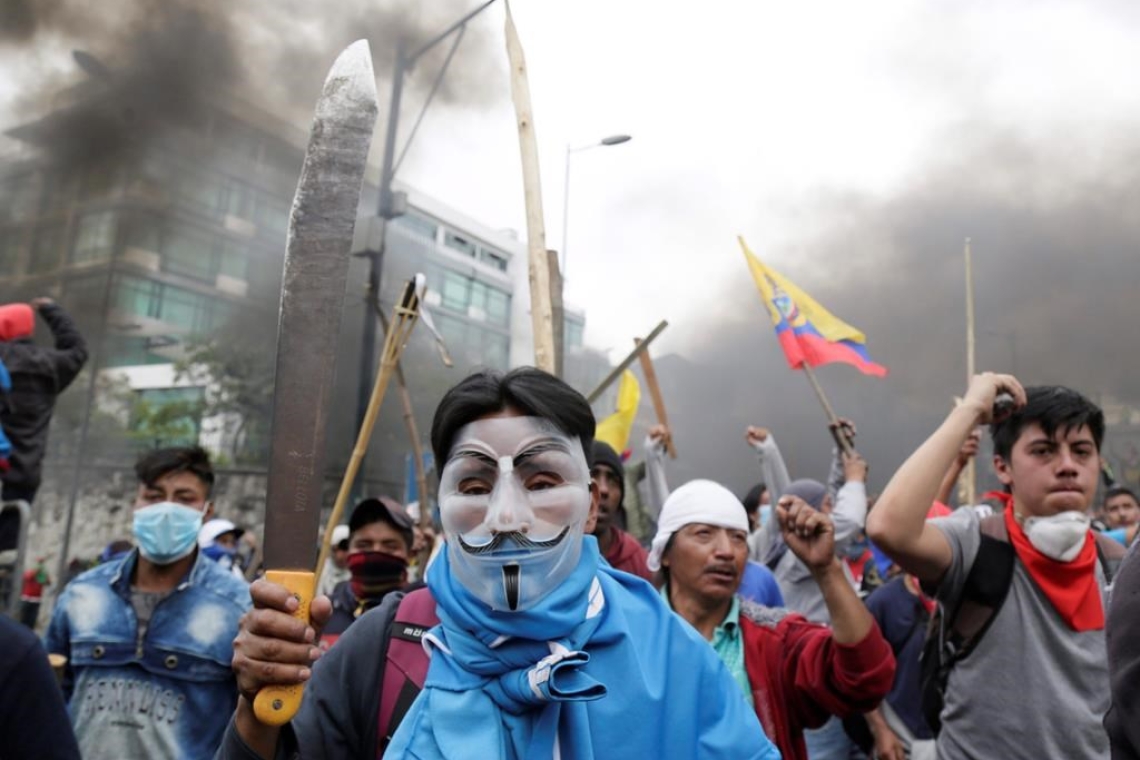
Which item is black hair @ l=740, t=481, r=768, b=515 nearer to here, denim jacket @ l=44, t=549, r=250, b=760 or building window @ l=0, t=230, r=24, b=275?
denim jacket @ l=44, t=549, r=250, b=760

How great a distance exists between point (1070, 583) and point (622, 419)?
13.5ft

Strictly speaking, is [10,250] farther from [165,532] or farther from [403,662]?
[403,662]

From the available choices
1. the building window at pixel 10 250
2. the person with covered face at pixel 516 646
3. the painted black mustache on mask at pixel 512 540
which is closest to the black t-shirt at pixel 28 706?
the person with covered face at pixel 516 646

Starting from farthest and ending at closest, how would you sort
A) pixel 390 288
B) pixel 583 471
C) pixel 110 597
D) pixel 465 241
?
1. pixel 465 241
2. pixel 390 288
3. pixel 110 597
4. pixel 583 471

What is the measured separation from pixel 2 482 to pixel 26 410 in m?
0.40

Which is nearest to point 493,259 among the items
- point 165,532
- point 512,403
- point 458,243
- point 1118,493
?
point 458,243

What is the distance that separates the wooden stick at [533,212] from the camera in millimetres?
3541

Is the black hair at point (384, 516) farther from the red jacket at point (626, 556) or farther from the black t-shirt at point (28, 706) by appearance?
the black t-shirt at point (28, 706)

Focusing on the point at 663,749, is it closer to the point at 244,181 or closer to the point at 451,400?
the point at 451,400

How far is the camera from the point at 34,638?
6.29 ft

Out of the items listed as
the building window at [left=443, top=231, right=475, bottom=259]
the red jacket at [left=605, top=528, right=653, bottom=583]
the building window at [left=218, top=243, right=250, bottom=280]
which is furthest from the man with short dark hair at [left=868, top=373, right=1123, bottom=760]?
the building window at [left=443, top=231, right=475, bottom=259]

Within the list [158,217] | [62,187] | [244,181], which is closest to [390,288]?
[244,181]

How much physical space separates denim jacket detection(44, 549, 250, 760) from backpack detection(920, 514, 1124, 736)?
2185mm

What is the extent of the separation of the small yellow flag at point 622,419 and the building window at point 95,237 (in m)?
11.4
